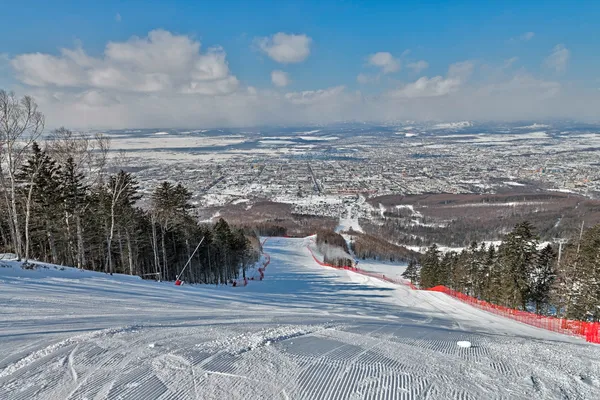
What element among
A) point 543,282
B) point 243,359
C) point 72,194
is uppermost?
point 72,194

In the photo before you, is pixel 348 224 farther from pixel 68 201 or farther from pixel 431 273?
pixel 68 201

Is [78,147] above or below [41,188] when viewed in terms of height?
above

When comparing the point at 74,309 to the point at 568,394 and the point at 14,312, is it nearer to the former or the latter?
the point at 14,312

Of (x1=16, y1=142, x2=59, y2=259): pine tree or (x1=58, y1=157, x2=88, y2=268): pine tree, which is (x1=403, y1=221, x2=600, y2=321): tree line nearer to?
(x1=58, y1=157, x2=88, y2=268): pine tree

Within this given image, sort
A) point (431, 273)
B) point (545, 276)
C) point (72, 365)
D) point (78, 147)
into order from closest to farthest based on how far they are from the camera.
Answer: point (72, 365) → point (78, 147) → point (545, 276) → point (431, 273)

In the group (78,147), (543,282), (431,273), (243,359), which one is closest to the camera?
(243,359)

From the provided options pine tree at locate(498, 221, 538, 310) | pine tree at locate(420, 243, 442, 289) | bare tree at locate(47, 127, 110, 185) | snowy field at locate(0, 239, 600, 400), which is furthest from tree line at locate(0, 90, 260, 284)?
pine tree at locate(420, 243, 442, 289)

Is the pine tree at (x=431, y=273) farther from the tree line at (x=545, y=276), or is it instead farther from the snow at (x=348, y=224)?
the snow at (x=348, y=224)

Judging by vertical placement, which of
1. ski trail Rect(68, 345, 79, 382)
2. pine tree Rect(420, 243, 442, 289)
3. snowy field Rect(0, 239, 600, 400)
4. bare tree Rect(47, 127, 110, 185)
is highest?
bare tree Rect(47, 127, 110, 185)

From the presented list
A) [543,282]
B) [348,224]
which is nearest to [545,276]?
[543,282]

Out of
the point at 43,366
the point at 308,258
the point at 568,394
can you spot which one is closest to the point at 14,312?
the point at 43,366

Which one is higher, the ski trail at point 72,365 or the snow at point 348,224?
the ski trail at point 72,365

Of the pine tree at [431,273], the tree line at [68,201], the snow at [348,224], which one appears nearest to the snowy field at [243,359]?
the tree line at [68,201]
